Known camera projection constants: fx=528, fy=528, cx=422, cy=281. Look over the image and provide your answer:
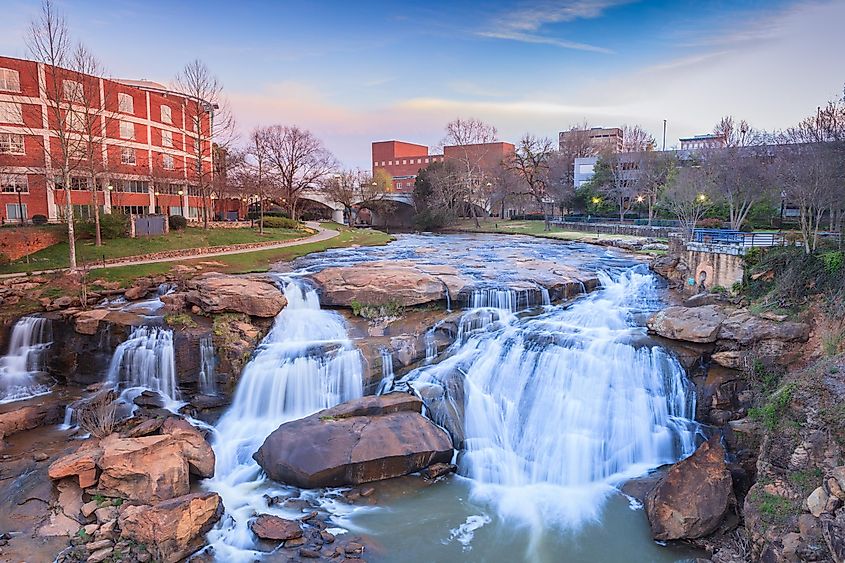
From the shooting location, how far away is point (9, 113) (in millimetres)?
37125

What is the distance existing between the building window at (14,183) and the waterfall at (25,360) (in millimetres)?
25598

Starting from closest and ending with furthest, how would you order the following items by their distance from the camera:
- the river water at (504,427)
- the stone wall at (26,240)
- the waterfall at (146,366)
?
the river water at (504,427), the waterfall at (146,366), the stone wall at (26,240)

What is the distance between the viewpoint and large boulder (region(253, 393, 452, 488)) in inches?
454

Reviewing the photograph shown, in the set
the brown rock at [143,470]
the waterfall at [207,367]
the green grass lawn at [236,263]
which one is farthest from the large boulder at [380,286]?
the brown rock at [143,470]

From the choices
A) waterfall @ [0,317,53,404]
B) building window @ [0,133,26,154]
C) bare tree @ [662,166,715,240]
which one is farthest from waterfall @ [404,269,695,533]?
building window @ [0,133,26,154]

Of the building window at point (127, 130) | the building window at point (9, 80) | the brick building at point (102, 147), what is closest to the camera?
the brick building at point (102, 147)

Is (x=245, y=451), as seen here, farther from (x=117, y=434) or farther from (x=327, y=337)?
(x=327, y=337)

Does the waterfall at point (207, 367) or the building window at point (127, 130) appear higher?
the building window at point (127, 130)

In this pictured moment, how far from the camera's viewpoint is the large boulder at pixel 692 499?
977 cm

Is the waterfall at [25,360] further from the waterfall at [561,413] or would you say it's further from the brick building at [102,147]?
the brick building at [102,147]

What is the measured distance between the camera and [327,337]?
57.2 ft

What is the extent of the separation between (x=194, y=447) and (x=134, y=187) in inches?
1612

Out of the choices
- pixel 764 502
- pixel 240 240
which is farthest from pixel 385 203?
pixel 764 502

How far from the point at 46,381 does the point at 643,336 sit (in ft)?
59.6
